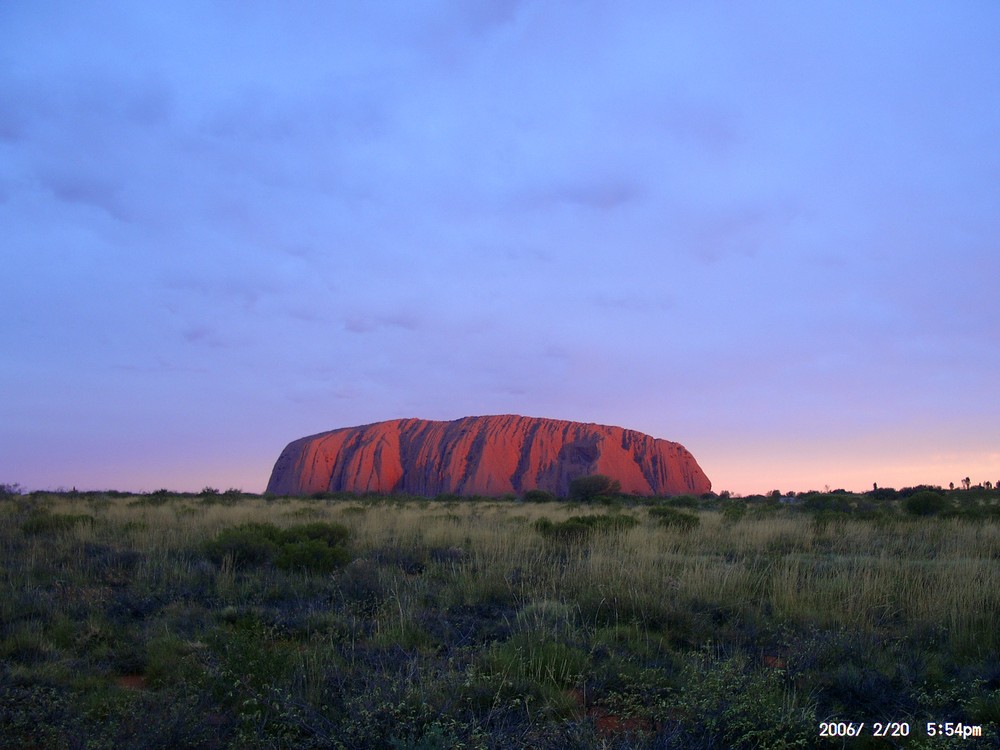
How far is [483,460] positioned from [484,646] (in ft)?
204

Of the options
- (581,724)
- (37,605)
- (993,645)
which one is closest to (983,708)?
(993,645)

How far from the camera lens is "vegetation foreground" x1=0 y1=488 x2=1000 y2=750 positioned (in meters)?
3.72

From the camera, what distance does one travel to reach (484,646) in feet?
17.7

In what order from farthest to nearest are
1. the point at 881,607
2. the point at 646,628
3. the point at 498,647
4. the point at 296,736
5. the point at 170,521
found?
1. the point at 170,521
2. the point at 881,607
3. the point at 646,628
4. the point at 498,647
5. the point at 296,736

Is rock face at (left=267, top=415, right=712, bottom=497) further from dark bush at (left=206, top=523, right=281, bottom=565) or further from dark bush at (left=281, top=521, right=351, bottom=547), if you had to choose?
dark bush at (left=206, top=523, right=281, bottom=565)

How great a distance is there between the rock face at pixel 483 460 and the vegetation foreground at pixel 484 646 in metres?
55.9

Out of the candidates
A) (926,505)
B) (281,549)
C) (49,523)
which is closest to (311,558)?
(281,549)

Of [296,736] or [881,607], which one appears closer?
[296,736]

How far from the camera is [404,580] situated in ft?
26.5

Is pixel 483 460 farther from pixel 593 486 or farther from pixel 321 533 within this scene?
pixel 321 533

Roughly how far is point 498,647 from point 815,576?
4.99m

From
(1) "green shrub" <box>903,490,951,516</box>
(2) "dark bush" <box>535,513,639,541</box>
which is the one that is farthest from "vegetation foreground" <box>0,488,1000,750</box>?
(1) "green shrub" <box>903,490,951,516</box>

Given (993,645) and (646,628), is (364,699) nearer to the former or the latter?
(646,628)

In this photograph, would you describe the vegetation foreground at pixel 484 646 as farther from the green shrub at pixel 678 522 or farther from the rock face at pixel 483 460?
the rock face at pixel 483 460
